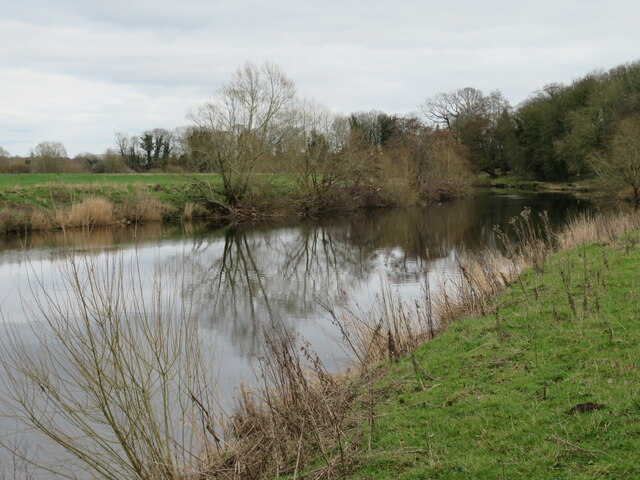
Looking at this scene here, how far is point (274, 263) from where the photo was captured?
1909 centimetres

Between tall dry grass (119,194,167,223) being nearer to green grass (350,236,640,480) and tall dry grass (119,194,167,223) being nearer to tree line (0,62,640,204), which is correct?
tree line (0,62,640,204)

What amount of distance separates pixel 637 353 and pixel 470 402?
1.82 metres

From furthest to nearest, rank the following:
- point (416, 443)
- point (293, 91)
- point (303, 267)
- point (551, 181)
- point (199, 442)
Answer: point (551, 181) → point (293, 91) → point (303, 267) → point (199, 442) → point (416, 443)

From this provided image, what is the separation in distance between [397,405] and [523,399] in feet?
4.02

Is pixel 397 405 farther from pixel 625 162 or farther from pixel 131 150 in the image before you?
pixel 131 150

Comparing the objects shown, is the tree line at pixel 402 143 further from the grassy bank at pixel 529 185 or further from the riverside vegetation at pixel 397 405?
the riverside vegetation at pixel 397 405

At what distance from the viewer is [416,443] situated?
459cm

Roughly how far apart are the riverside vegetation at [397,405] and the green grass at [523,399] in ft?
0.05

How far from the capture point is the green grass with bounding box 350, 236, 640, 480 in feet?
12.8

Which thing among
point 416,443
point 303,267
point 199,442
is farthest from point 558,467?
point 303,267

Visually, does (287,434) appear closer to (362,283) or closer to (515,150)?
(362,283)

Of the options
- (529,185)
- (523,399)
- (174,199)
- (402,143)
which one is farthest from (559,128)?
(523,399)

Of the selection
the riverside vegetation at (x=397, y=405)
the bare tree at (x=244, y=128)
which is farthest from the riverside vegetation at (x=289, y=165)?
the riverside vegetation at (x=397, y=405)

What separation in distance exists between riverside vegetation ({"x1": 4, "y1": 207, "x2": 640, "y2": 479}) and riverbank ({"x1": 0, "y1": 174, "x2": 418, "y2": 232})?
22.6 meters
